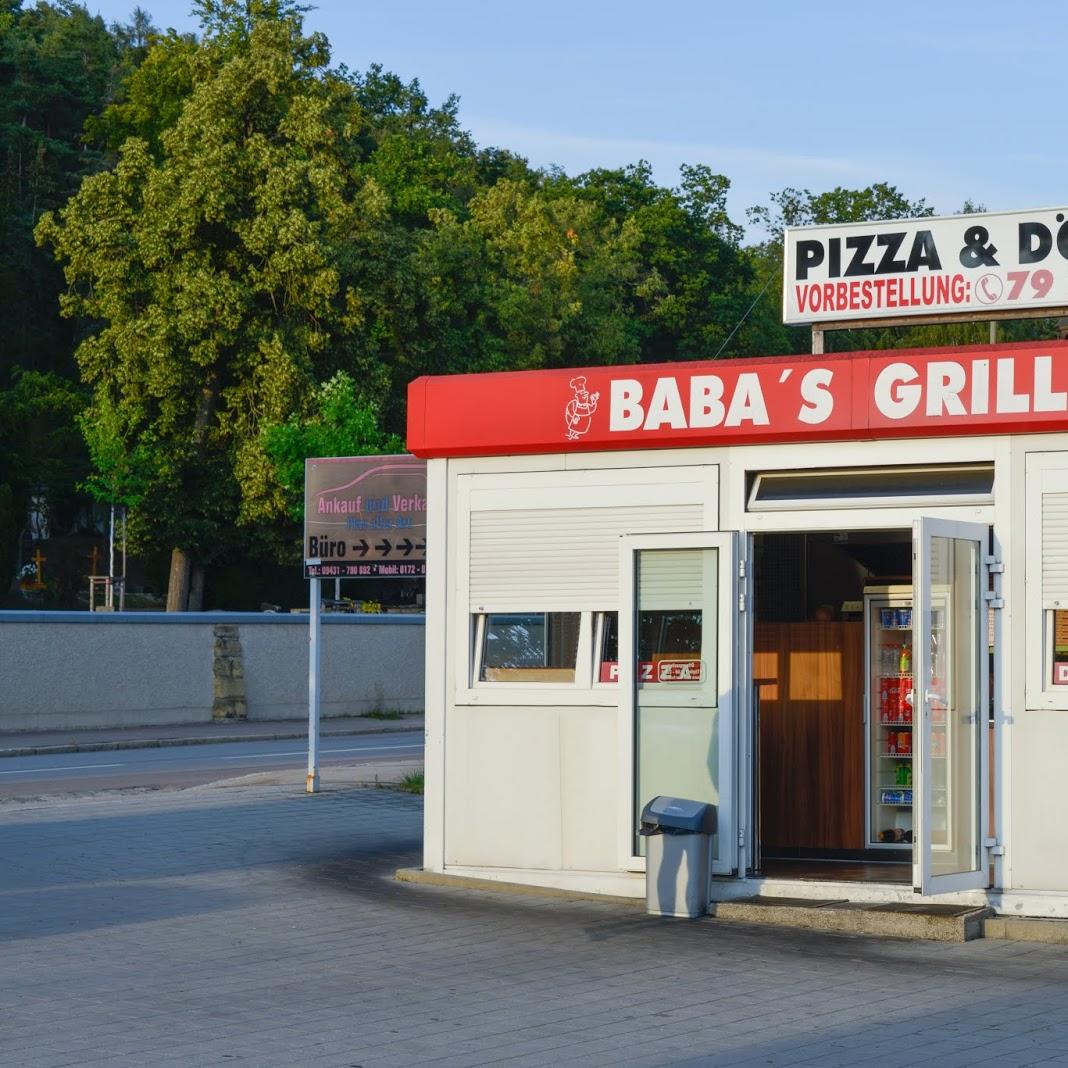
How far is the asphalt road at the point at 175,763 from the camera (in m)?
22.4

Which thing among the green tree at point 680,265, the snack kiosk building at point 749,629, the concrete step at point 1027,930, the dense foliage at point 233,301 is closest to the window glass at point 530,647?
the snack kiosk building at point 749,629

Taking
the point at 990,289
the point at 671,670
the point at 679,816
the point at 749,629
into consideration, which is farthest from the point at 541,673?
the point at 990,289

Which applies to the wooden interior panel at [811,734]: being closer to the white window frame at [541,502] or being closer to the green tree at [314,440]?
the white window frame at [541,502]

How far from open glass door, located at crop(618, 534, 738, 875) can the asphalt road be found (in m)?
10.8

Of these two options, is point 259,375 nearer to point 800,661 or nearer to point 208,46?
point 208,46

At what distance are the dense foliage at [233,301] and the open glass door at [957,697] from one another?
24512mm

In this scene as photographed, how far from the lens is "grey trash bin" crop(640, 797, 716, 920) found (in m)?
11.5

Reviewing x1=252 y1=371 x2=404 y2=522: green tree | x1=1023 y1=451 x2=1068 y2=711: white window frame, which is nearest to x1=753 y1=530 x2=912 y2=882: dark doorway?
x1=1023 y1=451 x2=1068 y2=711: white window frame

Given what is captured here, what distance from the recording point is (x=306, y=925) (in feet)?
36.7

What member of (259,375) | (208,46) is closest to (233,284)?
(259,375)

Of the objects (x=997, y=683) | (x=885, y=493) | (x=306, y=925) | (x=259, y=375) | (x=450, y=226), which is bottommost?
(x=306, y=925)

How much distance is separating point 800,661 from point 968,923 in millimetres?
3528

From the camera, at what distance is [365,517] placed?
18844 millimetres

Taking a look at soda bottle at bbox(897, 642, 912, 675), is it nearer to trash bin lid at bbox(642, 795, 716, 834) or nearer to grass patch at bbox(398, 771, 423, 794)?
trash bin lid at bbox(642, 795, 716, 834)
